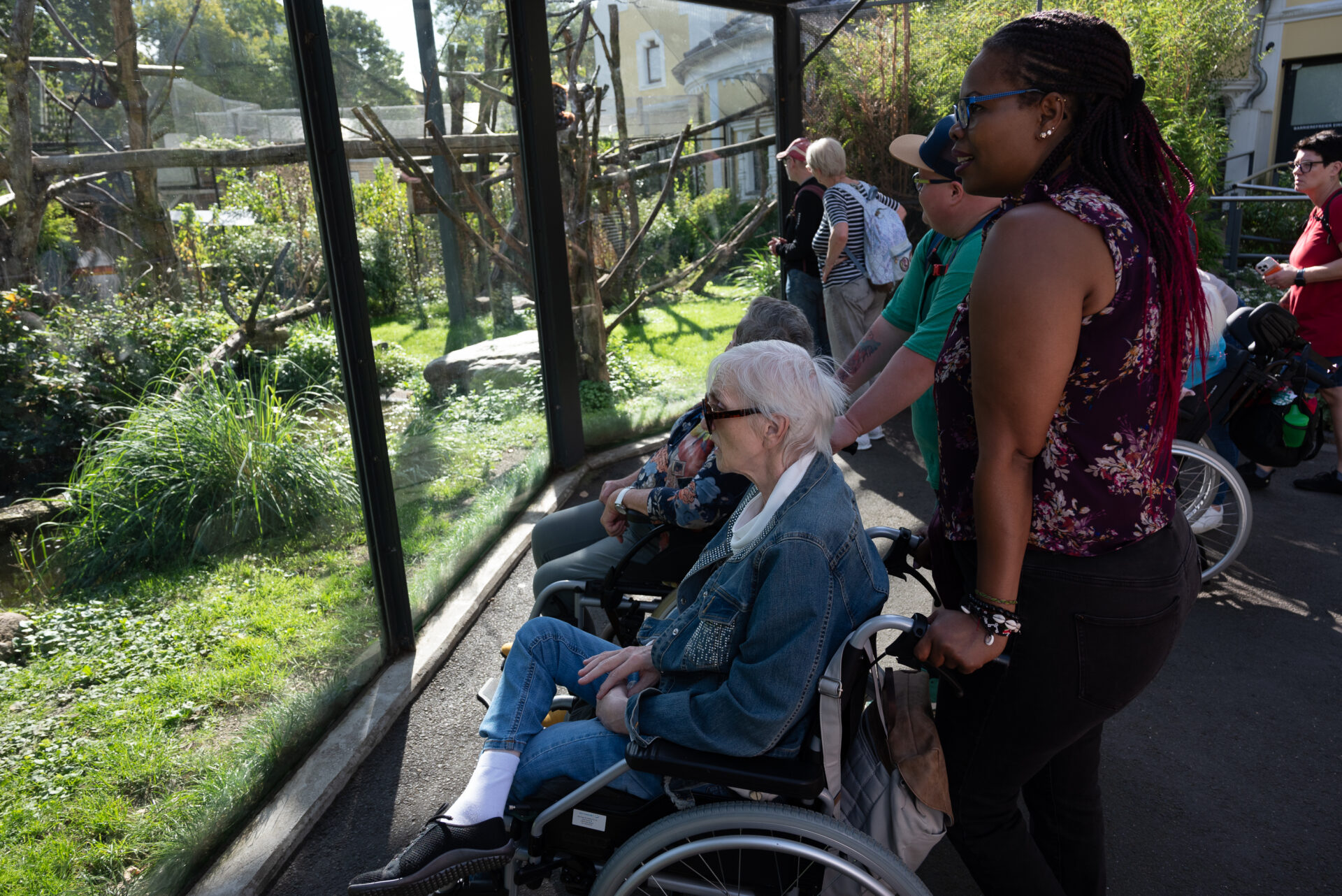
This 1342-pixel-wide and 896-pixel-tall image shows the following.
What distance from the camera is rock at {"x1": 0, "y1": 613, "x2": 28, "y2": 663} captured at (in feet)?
7.04

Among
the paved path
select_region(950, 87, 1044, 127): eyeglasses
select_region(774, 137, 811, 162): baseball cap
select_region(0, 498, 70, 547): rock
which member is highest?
select_region(774, 137, 811, 162): baseball cap

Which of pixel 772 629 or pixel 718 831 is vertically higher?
pixel 772 629

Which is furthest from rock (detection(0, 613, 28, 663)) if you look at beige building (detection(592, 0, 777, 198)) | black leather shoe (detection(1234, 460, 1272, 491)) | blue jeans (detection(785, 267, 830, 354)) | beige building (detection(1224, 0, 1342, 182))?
beige building (detection(1224, 0, 1342, 182))

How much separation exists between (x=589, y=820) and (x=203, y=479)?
165cm

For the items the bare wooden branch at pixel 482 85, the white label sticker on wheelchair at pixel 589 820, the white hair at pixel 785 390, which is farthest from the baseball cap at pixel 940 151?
the bare wooden branch at pixel 482 85

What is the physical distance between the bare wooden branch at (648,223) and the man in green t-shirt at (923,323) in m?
3.66

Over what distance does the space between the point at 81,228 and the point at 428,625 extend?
2.06m

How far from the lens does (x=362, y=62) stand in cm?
335

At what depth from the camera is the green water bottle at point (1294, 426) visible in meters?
3.90

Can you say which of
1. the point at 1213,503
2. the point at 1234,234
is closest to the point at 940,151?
the point at 1213,503

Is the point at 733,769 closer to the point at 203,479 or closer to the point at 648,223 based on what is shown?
the point at 203,479

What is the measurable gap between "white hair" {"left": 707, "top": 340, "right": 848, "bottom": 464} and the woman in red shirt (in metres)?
3.65

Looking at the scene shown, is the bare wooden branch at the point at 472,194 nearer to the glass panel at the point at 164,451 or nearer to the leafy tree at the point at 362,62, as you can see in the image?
the leafy tree at the point at 362,62

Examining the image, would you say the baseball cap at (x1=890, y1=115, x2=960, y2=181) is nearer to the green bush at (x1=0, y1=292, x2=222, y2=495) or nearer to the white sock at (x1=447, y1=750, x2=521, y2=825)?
the white sock at (x1=447, y1=750, x2=521, y2=825)
